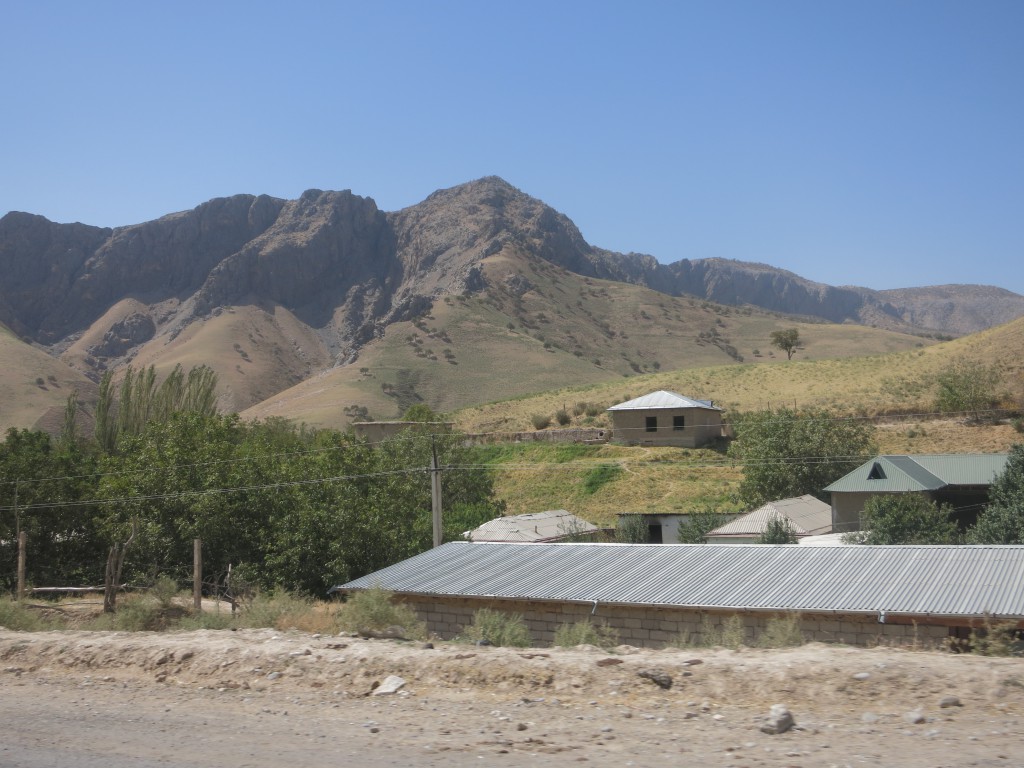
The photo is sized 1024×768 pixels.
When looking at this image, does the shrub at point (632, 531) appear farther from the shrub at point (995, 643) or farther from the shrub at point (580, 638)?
the shrub at point (995, 643)

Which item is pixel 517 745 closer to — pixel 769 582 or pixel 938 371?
pixel 769 582

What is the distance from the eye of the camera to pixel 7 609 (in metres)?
16.0

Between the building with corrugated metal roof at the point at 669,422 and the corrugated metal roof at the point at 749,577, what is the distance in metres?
38.8

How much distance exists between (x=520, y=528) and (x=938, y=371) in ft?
157

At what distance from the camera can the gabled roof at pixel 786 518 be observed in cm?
3534

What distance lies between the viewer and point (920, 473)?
36438 mm

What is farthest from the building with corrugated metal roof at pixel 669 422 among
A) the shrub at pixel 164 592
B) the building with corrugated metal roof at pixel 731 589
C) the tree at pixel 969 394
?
the shrub at pixel 164 592

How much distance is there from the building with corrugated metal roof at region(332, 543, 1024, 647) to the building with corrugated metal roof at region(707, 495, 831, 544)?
1393 centimetres

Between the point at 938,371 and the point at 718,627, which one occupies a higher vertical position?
the point at 938,371

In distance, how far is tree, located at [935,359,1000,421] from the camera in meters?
56.6

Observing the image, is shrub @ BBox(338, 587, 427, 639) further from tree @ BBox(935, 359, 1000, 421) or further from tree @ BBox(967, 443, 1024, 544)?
tree @ BBox(935, 359, 1000, 421)

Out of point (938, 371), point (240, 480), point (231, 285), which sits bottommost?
point (240, 480)

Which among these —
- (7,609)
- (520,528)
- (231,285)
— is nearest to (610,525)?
(520,528)

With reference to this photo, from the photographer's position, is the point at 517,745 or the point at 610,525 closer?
the point at 517,745
